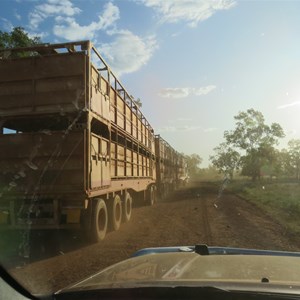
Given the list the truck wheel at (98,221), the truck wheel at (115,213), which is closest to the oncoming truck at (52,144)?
the truck wheel at (98,221)

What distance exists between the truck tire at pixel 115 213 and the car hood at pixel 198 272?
8.21 metres

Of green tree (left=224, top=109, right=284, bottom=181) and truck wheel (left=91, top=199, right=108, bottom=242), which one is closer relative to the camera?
truck wheel (left=91, top=199, right=108, bottom=242)

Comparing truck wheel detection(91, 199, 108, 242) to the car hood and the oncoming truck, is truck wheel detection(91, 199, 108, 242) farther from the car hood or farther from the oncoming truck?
the car hood

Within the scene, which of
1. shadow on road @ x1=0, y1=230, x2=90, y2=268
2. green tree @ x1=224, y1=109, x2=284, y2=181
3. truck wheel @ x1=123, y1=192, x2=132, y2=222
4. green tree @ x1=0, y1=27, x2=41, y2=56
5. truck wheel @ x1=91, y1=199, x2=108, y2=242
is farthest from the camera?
green tree @ x1=224, y1=109, x2=284, y2=181

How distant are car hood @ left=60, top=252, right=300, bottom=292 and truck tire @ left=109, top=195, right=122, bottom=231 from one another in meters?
8.21

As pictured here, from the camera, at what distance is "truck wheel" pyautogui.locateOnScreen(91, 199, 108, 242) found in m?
9.44

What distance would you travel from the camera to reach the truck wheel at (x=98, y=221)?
9.44 meters

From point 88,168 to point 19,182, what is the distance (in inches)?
57.1

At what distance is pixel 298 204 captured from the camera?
731 inches

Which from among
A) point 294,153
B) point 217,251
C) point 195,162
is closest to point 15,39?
point 217,251

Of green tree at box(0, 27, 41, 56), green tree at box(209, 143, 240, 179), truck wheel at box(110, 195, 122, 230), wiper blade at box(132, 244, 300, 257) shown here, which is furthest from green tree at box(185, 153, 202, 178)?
wiper blade at box(132, 244, 300, 257)

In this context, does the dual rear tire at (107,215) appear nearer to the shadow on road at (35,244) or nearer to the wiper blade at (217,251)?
the shadow on road at (35,244)

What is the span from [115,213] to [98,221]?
6.28 feet

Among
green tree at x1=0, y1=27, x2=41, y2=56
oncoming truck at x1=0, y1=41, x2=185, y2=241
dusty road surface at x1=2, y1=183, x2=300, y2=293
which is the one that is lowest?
dusty road surface at x1=2, y1=183, x2=300, y2=293
